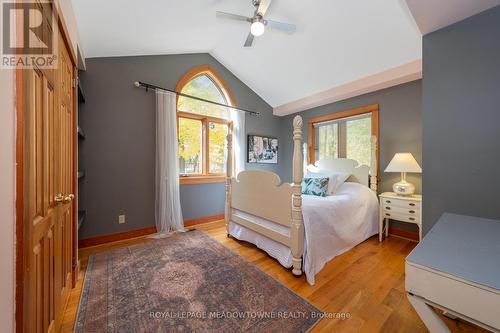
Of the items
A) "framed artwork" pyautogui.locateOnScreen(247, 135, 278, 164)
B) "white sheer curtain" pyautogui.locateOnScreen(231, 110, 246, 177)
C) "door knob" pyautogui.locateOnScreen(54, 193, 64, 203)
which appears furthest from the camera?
"framed artwork" pyautogui.locateOnScreen(247, 135, 278, 164)

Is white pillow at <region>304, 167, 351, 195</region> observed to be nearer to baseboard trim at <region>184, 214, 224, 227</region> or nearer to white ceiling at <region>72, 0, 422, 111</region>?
white ceiling at <region>72, 0, 422, 111</region>

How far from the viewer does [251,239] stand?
2.48m

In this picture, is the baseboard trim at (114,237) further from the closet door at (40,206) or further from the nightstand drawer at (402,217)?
the nightstand drawer at (402,217)

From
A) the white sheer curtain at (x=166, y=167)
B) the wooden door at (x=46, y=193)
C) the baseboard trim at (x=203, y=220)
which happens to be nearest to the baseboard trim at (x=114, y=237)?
the white sheer curtain at (x=166, y=167)

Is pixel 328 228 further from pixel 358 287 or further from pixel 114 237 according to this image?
pixel 114 237

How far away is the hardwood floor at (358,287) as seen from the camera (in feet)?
4.36

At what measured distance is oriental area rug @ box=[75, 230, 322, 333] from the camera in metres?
1.32

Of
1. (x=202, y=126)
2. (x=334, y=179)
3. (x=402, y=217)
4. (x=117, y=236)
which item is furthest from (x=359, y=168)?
(x=117, y=236)

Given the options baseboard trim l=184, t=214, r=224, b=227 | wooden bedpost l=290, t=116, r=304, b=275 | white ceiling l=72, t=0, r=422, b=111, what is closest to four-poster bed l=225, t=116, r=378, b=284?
wooden bedpost l=290, t=116, r=304, b=275

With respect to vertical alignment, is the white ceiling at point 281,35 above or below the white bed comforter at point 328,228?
above

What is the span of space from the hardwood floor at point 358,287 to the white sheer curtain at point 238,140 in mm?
1562

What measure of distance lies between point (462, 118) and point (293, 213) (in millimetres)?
1350

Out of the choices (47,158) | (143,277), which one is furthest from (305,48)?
(143,277)

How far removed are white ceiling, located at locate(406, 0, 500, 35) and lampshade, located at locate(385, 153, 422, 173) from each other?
5.46 feet
